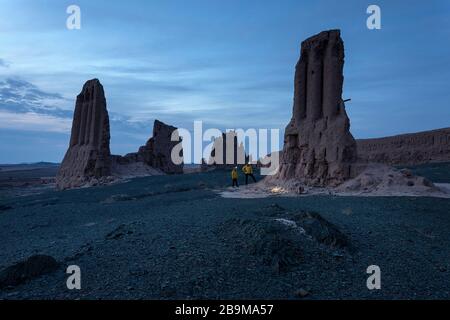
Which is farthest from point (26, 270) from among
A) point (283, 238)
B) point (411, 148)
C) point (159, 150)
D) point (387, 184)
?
point (411, 148)

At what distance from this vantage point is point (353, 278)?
16.9 ft

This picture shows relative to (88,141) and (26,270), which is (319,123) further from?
(88,141)

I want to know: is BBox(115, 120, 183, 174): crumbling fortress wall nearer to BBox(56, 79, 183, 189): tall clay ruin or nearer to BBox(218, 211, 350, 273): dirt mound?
BBox(56, 79, 183, 189): tall clay ruin

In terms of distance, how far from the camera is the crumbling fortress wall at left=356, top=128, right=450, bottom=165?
3700cm

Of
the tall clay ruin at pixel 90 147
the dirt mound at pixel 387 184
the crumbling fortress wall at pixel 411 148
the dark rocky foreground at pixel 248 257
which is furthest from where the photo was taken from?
the crumbling fortress wall at pixel 411 148

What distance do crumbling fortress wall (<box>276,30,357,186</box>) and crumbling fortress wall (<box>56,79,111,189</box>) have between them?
16.8 metres

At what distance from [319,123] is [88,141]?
21.0m

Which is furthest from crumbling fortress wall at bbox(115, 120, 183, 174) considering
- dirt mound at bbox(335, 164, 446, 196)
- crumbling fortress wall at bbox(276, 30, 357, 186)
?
dirt mound at bbox(335, 164, 446, 196)

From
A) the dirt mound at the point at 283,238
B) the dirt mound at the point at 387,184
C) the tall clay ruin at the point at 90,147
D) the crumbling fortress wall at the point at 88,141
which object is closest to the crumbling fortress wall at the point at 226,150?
the tall clay ruin at the point at 90,147

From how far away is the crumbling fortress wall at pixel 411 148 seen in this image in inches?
1457

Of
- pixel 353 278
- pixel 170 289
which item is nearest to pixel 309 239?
pixel 353 278

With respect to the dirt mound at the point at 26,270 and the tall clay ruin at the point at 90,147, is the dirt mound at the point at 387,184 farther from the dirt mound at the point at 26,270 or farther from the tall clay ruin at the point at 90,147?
the tall clay ruin at the point at 90,147

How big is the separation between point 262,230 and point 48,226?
8497 millimetres

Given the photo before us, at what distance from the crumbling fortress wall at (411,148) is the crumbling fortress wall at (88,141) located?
2587cm
